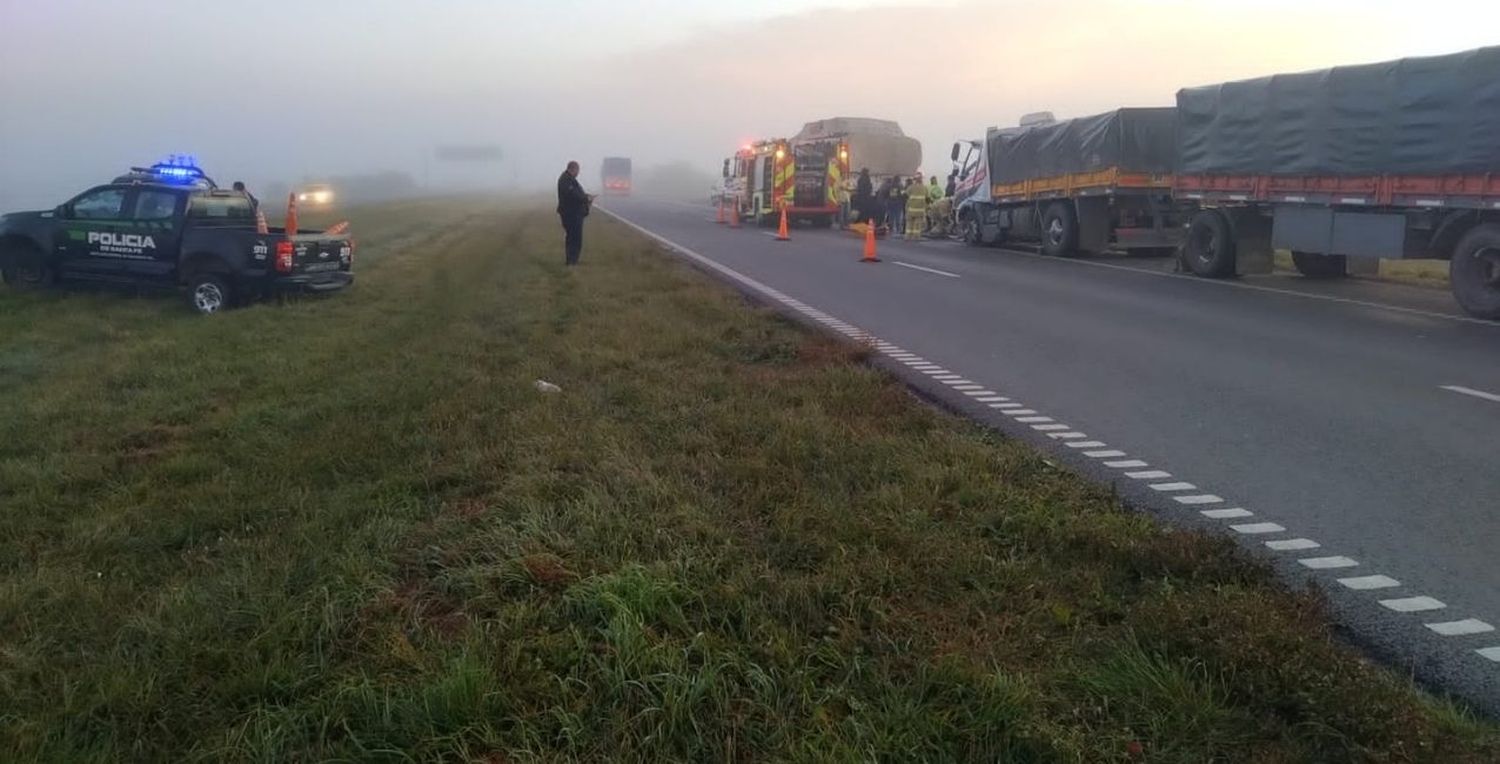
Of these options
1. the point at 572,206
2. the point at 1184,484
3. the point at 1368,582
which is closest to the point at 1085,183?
the point at 572,206

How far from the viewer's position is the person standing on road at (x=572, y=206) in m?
16.8

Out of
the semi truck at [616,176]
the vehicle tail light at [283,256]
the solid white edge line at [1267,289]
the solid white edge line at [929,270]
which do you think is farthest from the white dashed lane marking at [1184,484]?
the semi truck at [616,176]

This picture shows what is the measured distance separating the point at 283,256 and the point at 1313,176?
13.1 meters

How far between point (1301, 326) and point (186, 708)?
424 inches

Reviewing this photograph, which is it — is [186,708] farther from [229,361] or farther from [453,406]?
[229,361]

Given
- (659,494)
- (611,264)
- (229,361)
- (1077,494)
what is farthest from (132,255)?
(1077,494)

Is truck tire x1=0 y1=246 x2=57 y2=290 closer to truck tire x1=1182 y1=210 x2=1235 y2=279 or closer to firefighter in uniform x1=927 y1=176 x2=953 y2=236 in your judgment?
truck tire x1=1182 y1=210 x2=1235 y2=279

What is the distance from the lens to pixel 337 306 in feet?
41.7

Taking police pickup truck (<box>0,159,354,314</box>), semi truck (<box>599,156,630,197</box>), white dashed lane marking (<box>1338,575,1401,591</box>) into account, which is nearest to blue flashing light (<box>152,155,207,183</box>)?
police pickup truck (<box>0,159,354,314</box>)

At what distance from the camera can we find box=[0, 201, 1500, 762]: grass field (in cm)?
294

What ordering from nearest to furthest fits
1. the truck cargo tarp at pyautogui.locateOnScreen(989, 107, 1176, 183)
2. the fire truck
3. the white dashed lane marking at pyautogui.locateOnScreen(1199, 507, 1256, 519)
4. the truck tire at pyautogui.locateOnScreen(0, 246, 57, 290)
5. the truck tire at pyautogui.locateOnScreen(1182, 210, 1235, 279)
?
the white dashed lane marking at pyautogui.locateOnScreen(1199, 507, 1256, 519), the truck tire at pyautogui.locateOnScreen(0, 246, 57, 290), the truck tire at pyautogui.locateOnScreen(1182, 210, 1235, 279), the truck cargo tarp at pyautogui.locateOnScreen(989, 107, 1176, 183), the fire truck

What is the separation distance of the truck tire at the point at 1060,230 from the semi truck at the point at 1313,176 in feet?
0.13

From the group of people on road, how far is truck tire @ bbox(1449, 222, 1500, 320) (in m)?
15.8

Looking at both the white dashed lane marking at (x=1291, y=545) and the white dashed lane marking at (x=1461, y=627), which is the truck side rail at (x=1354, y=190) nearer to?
the white dashed lane marking at (x=1291, y=545)
